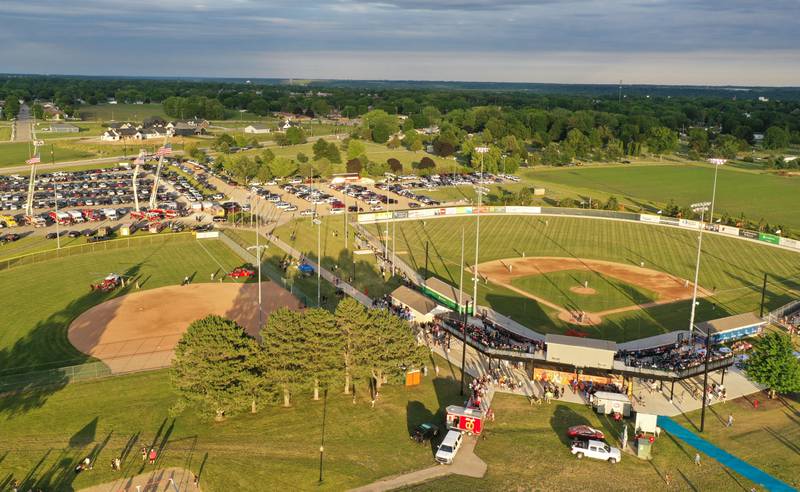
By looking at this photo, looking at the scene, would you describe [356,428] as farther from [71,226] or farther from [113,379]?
[71,226]

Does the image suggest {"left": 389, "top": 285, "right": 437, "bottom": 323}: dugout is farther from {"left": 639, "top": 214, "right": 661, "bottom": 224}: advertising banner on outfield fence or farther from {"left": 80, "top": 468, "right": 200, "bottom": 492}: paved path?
{"left": 639, "top": 214, "right": 661, "bottom": 224}: advertising banner on outfield fence

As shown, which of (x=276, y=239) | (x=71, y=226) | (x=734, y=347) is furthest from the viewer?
(x=71, y=226)

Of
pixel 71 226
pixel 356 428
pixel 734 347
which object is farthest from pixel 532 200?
pixel 356 428

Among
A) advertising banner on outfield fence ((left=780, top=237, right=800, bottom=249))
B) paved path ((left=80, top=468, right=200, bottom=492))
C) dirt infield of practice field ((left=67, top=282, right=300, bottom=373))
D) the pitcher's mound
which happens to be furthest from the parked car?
advertising banner on outfield fence ((left=780, top=237, right=800, bottom=249))

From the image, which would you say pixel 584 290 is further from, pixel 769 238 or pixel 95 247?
pixel 95 247

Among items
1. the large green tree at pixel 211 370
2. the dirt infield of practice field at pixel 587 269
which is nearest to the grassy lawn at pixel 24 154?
the dirt infield of practice field at pixel 587 269

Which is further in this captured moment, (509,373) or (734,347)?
(734,347)

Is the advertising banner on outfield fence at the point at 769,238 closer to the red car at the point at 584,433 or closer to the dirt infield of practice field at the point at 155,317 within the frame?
the red car at the point at 584,433
